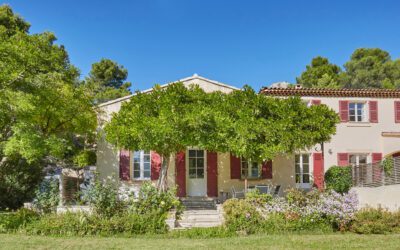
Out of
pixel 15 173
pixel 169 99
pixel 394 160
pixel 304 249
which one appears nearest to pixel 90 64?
pixel 15 173

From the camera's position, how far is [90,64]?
3825 centimetres

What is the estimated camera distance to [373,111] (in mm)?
20906

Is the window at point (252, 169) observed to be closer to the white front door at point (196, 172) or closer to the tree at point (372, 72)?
the white front door at point (196, 172)

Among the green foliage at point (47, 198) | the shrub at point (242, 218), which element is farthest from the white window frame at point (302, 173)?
the green foliage at point (47, 198)

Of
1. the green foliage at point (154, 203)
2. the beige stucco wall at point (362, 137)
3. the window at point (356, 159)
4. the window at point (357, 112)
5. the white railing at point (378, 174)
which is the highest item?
the window at point (357, 112)

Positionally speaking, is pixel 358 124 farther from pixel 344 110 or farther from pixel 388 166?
pixel 388 166

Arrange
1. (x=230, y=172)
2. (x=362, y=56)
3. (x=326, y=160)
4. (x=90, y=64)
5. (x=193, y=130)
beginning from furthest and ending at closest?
(x=362, y=56), (x=90, y=64), (x=326, y=160), (x=230, y=172), (x=193, y=130)

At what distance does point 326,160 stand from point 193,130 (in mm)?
8942

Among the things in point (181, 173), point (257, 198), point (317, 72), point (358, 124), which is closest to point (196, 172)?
point (181, 173)

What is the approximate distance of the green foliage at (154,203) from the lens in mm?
12344

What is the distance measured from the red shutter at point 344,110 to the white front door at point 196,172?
778 centimetres

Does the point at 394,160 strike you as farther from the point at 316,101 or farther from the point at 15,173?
the point at 15,173

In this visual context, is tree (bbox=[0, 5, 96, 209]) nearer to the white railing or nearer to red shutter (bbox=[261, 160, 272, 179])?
red shutter (bbox=[261, 160, 272, 179])

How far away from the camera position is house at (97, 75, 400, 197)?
1778 centimetres
